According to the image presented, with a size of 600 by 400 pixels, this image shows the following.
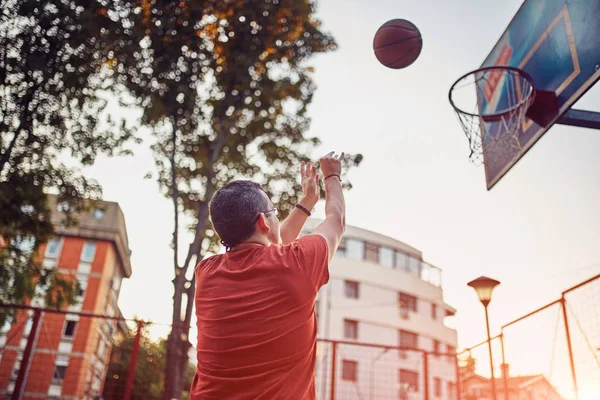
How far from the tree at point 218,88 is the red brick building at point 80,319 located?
16.1m

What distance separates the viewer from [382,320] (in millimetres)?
31641

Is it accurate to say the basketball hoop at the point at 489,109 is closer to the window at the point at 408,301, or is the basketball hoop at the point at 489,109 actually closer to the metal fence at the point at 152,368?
the metal fence at the point at 152,368

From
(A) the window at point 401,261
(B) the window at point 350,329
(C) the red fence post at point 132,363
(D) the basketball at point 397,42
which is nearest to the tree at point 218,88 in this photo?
(C) the red fence post at point 132,363

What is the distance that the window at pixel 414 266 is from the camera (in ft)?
117

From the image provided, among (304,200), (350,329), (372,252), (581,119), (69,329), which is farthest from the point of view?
(372,252)

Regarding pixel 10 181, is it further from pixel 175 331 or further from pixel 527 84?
pixel 527 84

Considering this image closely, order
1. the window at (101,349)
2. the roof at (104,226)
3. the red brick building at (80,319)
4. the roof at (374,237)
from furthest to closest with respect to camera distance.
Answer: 1. the window at (101,349)
2. the roof at (104,226)
3. the roof at (374,237)
4. the red brick building at (80,319)

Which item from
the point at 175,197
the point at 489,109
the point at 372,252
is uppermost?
the point at 372,252

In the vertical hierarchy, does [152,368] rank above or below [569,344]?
above

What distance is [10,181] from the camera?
11898mm

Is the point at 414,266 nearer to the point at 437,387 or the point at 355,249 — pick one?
the point at 355,249

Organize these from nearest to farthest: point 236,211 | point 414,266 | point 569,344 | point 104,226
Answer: point 236,211 → point 569,344 → point 414,266 → point 104,226

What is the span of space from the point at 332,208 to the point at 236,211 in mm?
389

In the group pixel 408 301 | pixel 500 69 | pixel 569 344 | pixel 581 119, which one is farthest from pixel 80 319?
pixel 581 119
